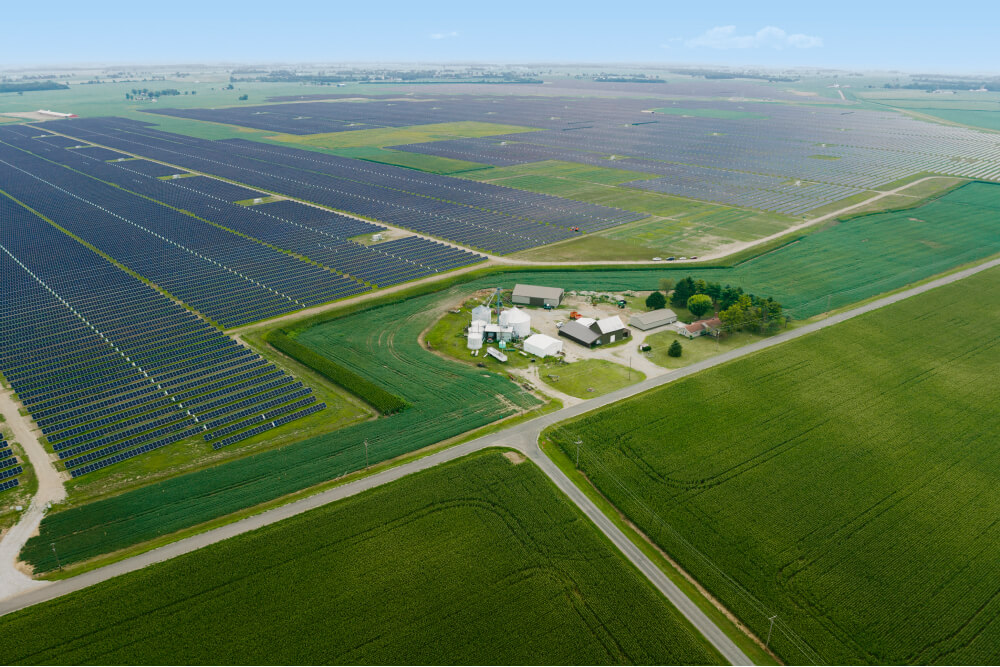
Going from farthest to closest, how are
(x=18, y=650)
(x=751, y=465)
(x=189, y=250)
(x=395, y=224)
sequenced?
(x=395, y=224), (x=189, y=250), (x=751, y=465), (x=18, y=650)

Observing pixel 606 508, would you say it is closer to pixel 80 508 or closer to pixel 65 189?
pixel 80 508

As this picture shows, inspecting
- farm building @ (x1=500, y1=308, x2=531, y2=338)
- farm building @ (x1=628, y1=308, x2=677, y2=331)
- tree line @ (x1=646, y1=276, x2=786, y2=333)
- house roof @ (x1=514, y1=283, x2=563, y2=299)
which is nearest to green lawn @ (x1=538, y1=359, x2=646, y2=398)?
farm building @ (x1=500, y1=308, x2=531, y2=338)

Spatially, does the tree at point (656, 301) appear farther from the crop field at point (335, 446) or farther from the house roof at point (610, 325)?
the crop field at point (335, 446)

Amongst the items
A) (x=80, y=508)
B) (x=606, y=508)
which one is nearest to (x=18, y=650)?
(x=80, y=508)

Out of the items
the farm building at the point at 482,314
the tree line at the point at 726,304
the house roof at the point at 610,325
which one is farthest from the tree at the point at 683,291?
the farm building at the point at 482,314

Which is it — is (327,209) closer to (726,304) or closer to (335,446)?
(726,304)

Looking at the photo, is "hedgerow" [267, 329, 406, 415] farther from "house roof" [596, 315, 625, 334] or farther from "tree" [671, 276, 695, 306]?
"tree" [671, 276, 695, 306]

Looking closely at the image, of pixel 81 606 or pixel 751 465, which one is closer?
pixel 81 606

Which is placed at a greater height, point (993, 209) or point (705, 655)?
→ point (993, 209)
